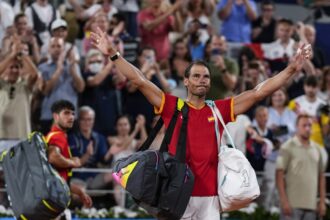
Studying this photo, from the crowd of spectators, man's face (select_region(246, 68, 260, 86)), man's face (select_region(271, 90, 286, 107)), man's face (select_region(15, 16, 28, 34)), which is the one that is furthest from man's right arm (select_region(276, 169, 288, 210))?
man's face (select_region(15, 16, 28, 34))

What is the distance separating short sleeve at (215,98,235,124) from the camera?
1019cm

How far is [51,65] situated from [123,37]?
6.25ft

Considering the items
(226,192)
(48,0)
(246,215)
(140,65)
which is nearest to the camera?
(226,192)

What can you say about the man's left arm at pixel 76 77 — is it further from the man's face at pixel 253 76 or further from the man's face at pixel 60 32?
the man's face at pixel 253 76

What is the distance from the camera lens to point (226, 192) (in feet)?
32.1

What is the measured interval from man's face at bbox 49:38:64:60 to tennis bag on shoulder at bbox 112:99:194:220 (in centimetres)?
630

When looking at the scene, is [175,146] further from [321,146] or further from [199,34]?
[199,34]

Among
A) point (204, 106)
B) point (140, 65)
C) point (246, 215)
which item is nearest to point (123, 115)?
point (140, 65)

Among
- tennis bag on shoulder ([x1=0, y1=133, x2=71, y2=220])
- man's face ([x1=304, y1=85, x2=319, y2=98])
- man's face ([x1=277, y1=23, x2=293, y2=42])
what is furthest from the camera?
man's face ([x1=277, y1=23, x2=293, y2=42])

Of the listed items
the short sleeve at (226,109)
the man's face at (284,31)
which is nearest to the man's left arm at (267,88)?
the short sleeve at (226,109)

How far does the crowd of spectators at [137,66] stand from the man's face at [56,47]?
16 millimetres

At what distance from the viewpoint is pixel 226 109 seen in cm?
1020

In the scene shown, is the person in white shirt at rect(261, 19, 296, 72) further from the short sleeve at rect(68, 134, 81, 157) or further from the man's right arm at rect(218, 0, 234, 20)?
the short sleeve at rect(68, 134, 81, 157)

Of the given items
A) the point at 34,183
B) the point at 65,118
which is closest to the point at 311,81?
the point at 65,118
